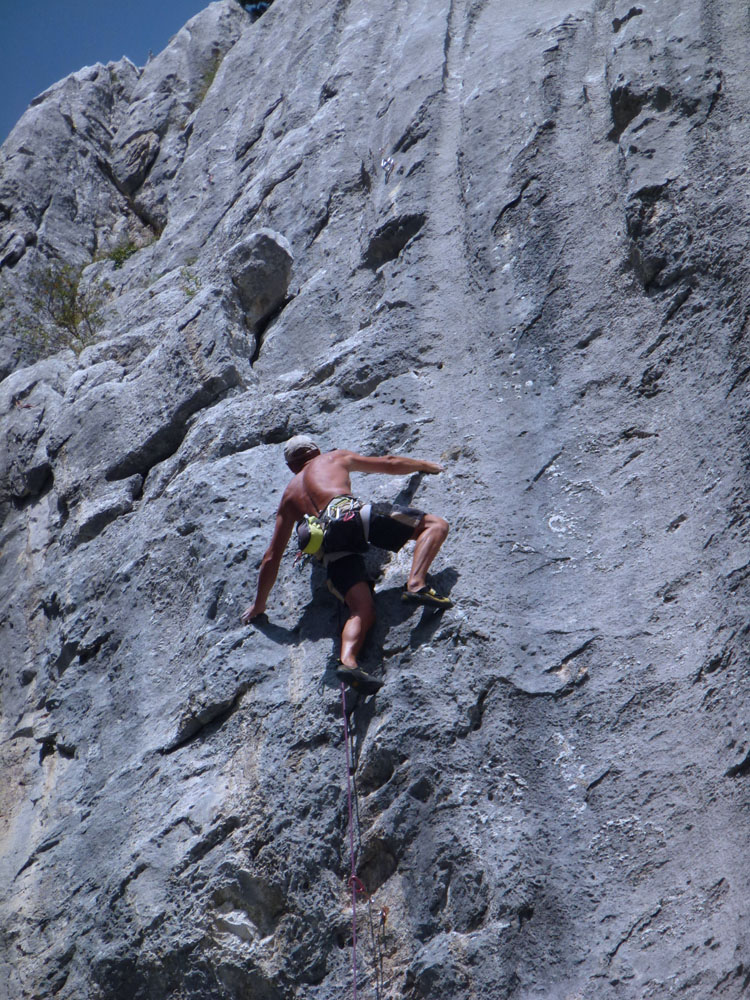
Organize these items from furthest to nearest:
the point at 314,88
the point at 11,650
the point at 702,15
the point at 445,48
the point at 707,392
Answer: the point at 314,88, the point at 445,48, the point at 11,650, the point at 702,15, the point at 707,392

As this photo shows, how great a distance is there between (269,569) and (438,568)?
42.9 inches

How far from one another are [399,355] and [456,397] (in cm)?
68

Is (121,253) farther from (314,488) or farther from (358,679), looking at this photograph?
(358,679)

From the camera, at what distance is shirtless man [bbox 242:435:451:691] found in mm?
5500

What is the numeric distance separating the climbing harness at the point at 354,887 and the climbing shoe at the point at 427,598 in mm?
626

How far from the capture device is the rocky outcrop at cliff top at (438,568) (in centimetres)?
463

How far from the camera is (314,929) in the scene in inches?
192

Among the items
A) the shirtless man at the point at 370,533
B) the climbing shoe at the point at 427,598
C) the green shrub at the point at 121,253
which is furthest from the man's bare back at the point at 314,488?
the green shrub at the point at 121,253

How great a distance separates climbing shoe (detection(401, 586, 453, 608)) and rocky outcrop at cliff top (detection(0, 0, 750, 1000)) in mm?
121

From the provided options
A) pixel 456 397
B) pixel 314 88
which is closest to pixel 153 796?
pixel 456 397

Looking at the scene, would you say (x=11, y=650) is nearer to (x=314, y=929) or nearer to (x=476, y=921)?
(x=314, y=929)

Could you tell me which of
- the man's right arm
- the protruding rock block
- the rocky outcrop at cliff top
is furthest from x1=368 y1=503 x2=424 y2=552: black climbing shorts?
the protruding rock block

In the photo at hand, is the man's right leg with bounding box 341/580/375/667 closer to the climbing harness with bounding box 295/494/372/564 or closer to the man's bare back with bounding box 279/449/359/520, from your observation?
the climbing harness with bounding box 295/494/372/564

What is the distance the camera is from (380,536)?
5.80 m
